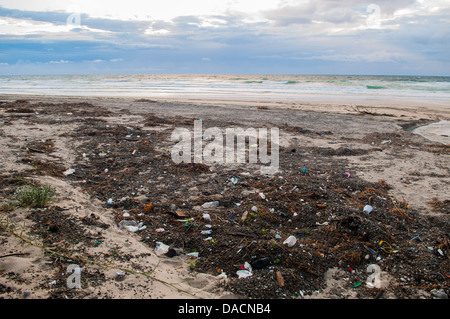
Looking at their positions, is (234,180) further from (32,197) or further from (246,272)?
(32,197)

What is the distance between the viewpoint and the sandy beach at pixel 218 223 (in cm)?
227

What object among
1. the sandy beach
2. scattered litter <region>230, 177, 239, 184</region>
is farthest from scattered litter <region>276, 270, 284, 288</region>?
scattered litter <region>230, 177, 239, 184</region>

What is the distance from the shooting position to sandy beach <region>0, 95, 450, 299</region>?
2.27m

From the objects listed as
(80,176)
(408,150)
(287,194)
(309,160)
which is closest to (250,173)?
(287,194)

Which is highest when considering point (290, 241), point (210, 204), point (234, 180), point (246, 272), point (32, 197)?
point (32, 197)

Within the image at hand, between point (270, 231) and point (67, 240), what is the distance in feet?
6.79

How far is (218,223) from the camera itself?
321 cm

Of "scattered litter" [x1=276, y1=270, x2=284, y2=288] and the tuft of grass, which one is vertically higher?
the tuft of grass

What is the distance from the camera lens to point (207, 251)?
2.75m

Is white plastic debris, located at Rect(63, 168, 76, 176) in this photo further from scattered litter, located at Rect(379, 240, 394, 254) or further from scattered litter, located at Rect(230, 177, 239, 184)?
scattered litter, located at Rect(379, 240, 394, 254)

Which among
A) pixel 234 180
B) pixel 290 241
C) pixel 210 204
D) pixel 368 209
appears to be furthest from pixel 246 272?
pixel 234 180

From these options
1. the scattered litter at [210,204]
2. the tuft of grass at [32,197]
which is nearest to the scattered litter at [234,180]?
→ the scattered litter at [210,204]

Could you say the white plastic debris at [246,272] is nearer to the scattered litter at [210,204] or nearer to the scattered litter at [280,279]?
the scattered litter at [280,279]
